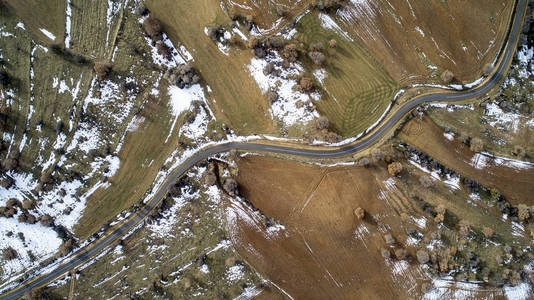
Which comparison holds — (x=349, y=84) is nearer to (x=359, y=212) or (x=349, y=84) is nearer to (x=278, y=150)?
(x=278, y=150)

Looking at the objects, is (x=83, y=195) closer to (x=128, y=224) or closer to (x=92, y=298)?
(x=128, y=224)

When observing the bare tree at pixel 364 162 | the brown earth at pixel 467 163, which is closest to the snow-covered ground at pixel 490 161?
the brown earth at pixel 467 163

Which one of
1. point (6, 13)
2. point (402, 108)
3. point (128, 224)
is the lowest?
point (128, 224)

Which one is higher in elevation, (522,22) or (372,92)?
(522,22)

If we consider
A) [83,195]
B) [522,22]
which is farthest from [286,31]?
[83,195]

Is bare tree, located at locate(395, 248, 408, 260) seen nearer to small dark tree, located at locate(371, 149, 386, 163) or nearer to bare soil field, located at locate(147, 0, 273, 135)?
small dark tree, located at locate(371, 149, 386, 163)

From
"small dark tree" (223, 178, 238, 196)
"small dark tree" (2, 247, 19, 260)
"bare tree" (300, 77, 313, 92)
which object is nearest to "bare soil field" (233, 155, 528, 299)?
"small dark tree" (223, 178, 238, 196)
